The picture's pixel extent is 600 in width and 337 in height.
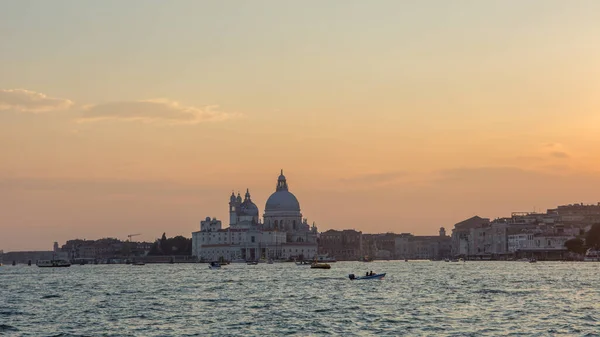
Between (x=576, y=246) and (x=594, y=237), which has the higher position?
(x=594, y=237)

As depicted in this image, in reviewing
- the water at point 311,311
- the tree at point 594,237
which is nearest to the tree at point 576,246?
the tree at point 594,237

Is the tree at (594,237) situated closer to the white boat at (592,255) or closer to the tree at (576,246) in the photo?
the white boat at (592,255)

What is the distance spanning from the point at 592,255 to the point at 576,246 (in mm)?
8055

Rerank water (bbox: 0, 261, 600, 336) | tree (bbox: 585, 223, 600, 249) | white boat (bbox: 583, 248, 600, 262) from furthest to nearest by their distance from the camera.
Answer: tree (bbox: 585, 223, 600, 249), white boat (bbox: 583, 248, 600, 262), water (bbox: 0, 261, 600, 336)

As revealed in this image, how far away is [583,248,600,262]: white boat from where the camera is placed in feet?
533

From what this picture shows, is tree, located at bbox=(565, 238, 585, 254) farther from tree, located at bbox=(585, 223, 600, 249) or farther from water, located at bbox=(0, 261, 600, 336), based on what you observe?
water, located at bbox=(0, 261, 600, 336)

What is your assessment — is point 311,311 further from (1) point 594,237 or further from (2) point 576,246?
(2) point 576,246

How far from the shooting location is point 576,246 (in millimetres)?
174000

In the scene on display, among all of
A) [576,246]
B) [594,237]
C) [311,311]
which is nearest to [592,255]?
[594,237]

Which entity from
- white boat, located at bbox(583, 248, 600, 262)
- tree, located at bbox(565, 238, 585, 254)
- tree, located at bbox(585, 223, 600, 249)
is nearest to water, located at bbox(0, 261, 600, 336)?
white boat, located at bbox(583, 248, 600, 262)

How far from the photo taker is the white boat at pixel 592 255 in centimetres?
16250

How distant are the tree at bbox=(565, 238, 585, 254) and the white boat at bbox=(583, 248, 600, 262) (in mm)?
2756

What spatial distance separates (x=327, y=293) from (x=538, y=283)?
60.8ft

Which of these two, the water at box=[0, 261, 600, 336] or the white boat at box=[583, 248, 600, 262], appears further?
the white boat at box=[583, 248, 600, 262]
